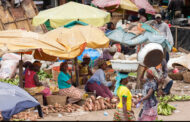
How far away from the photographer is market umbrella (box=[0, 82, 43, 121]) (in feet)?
20.7

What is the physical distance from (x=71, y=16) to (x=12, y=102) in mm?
6605

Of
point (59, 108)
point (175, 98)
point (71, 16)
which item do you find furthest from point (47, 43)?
point (175, 98)

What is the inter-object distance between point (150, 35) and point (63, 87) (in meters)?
2.71

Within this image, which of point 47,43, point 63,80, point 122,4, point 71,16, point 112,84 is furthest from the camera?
point 122,4

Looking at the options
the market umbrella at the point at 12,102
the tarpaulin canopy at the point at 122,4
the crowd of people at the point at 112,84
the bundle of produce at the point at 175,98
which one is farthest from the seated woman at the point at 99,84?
the tarpaulin canopy at the point at 122,4

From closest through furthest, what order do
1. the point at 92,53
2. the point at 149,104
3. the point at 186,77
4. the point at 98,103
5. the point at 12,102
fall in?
the point at 12,102 → the point at 149,104 → the point at 98,103 → the point at 186,77 → the point at 92,53

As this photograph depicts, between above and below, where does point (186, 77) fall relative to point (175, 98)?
below

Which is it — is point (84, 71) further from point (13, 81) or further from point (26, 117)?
point (26, 117)

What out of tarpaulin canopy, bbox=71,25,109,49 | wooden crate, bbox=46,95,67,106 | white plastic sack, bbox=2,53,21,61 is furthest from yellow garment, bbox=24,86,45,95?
white plastic sack, bbox=2,53,21,61

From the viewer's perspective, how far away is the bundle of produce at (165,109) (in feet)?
31.1

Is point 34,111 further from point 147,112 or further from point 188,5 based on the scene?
point 188,5

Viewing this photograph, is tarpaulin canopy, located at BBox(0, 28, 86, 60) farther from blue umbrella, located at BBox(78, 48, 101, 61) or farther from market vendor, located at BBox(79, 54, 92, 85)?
blue umbrella, located at BBox(78, 48, 101, 61)

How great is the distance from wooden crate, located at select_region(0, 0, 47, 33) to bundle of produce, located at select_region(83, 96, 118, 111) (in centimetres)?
752

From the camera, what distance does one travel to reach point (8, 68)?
13.5m
